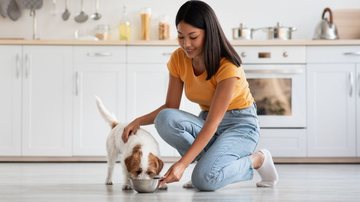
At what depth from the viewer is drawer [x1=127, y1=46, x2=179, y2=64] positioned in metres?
5.52

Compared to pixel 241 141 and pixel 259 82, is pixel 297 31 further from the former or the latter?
pixel 241 141

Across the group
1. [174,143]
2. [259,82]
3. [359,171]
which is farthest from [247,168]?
[259,82]

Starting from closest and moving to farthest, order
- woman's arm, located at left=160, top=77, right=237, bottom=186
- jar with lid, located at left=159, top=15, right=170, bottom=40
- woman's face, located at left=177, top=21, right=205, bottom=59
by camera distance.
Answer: woman's arm, located at left=160, top=77, right=237, bottom=186
woman's face, located at left=177, top=21, right=205, bottom=59
jar with lid, located at left=159, top=15, right=170, bottom=40

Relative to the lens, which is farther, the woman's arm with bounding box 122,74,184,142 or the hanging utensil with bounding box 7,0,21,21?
the hanging utensil with bounding box 7,0,21,21

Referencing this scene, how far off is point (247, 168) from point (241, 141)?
0.13 metres

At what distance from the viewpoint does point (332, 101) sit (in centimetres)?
551

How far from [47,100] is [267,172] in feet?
8.52

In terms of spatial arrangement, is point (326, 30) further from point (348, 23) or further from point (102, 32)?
point (102, 32)

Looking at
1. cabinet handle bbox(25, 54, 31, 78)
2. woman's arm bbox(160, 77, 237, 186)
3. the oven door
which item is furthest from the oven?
woman's arm bbox(160, 77, 237, 186)

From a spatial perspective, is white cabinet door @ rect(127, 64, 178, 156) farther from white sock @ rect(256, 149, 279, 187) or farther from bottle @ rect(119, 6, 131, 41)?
white sock @ rect(256, 149, 279, 187)

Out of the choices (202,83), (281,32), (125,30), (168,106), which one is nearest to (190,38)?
(202,83)

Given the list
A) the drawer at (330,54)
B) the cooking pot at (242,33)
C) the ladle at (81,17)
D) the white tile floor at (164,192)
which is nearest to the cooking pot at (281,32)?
the cooking pot at (242,33)

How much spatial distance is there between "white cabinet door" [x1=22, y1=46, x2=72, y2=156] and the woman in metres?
2.32

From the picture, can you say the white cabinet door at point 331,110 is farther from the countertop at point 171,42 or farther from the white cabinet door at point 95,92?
the white cabinet door at point 95,92
